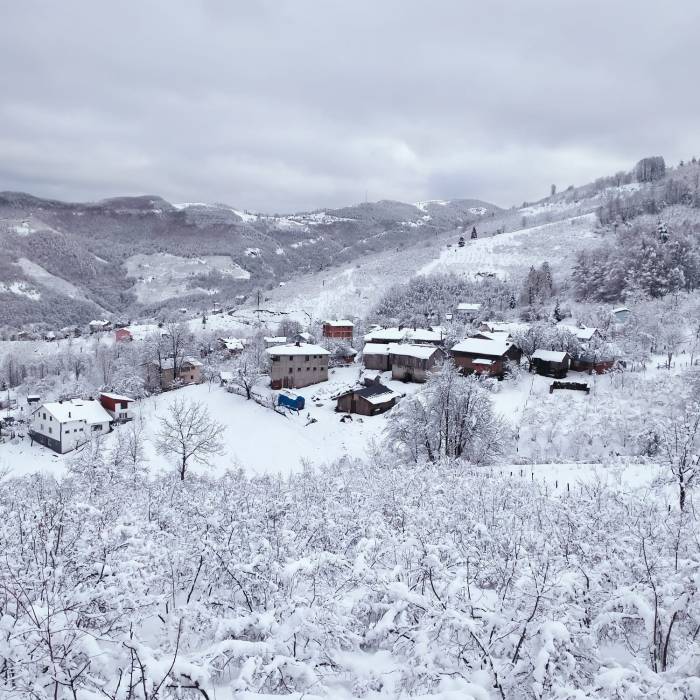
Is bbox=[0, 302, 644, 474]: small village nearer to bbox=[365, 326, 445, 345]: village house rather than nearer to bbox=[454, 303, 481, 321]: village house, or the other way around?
bbox=[365, 326, 445, 345]: village house


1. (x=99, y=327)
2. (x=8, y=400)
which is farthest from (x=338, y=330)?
(x=99, y=327)

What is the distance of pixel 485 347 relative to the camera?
4938cm

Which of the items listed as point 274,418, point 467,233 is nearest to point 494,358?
point 274,418

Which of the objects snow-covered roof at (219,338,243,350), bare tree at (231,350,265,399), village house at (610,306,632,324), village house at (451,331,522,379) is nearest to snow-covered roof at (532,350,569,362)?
village house at (451,331,522,379)

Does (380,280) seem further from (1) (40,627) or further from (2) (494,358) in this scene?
(1) (40,627)

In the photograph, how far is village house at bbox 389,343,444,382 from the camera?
50.3 metres

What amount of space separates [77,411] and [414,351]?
36220 mm

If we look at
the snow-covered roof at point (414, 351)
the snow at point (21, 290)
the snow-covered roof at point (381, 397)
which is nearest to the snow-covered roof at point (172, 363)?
the snow-covered roof at point (414, 351)

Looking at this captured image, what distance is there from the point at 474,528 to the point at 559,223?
514ft

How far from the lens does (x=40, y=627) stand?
162 inches

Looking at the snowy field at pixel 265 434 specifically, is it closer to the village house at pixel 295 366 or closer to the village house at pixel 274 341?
the village house at pixel 295 366

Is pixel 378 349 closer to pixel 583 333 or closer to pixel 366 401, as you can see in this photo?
pixel 366 401

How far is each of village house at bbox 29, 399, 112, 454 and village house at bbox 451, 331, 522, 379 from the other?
124ft

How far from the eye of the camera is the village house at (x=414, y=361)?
165ft
